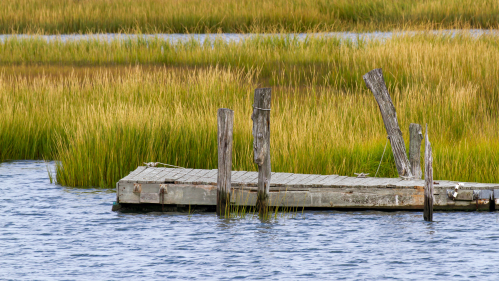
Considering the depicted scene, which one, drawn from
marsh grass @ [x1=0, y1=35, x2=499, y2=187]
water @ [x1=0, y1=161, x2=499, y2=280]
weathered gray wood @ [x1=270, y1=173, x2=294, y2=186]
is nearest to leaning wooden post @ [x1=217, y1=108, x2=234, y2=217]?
water @ [x1=0, y1=161, x2=499, y2=280]

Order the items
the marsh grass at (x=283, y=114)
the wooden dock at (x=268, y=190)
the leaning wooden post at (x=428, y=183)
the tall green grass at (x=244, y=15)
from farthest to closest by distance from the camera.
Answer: the tall green grass at (x=244, y=15)
the marsh grass at (x=283, y=114)
the wooden dock at (x=268, y=190)
the leaning wooden post at (x=428, y=183)

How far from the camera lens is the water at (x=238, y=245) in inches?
332

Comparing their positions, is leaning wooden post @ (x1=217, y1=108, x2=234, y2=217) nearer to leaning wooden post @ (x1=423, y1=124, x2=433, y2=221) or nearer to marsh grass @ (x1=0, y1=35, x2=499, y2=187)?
marsh grass @ (x1=0, y1=35, x2=499, y2=187)

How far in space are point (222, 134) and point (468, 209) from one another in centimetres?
358

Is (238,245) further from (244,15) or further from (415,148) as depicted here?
(244,15)

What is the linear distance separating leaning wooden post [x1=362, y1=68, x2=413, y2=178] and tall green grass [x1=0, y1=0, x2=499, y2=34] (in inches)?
837

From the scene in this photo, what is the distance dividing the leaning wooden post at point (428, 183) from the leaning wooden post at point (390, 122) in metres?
1.17

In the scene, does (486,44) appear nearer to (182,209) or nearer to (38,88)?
(38,88)

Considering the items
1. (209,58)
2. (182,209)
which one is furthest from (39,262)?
(209,58)

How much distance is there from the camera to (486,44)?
21.5 meters

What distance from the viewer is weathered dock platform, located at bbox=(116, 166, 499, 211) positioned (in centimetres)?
1078

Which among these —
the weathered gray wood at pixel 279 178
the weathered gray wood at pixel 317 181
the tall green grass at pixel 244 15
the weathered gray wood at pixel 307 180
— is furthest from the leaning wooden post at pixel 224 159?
the tall green grass at pixel 244 15

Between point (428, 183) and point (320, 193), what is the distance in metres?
1.50

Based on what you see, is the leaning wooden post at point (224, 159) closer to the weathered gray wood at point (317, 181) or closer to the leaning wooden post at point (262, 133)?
the leaning wooden post at point (262, 133)
